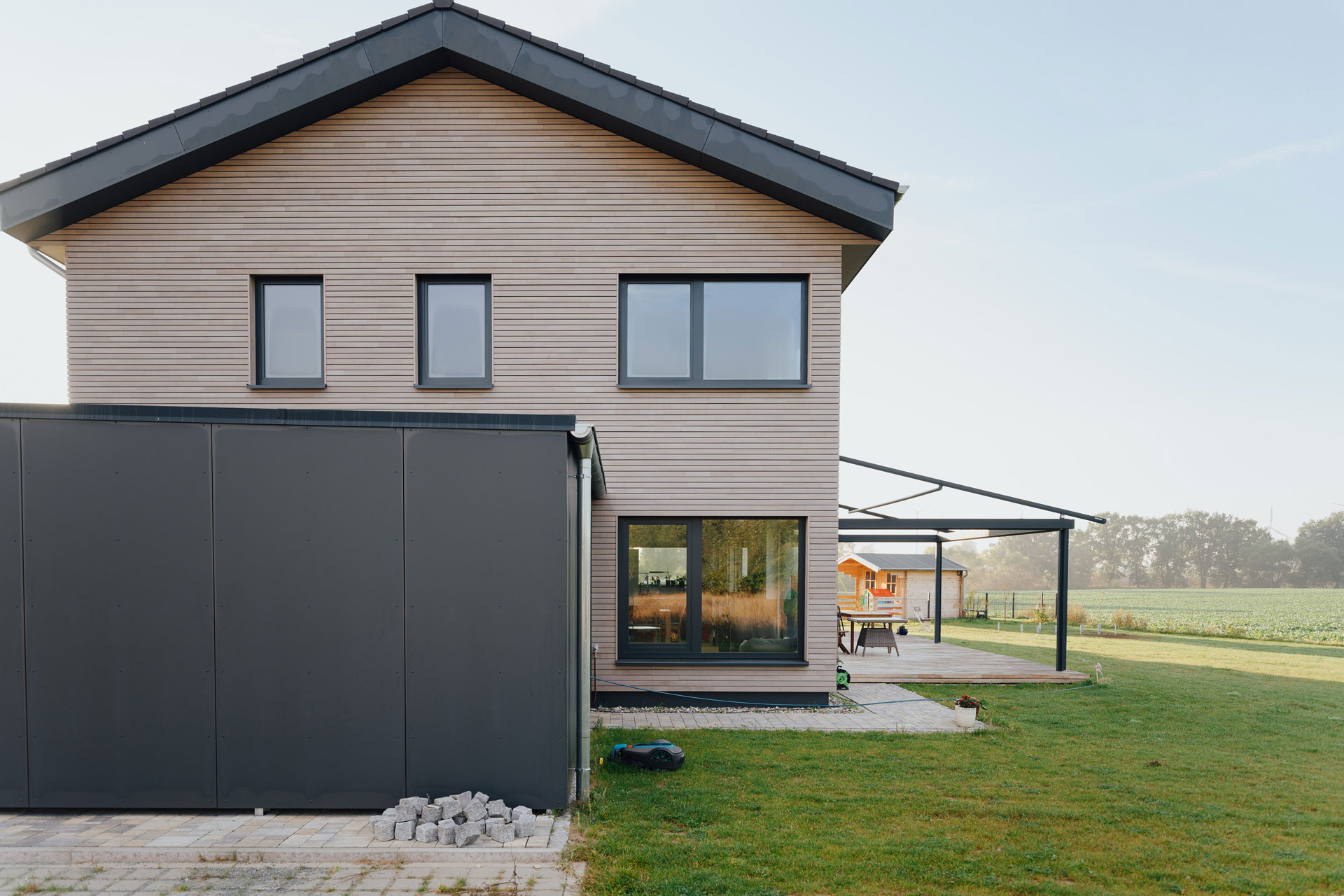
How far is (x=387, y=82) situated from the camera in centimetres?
784

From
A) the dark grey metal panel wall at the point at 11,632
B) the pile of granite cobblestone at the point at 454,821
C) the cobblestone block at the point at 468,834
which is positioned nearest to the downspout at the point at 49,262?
the dark grey metal panel wall at the point at 11,632

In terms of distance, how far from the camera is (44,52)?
9.68 meters

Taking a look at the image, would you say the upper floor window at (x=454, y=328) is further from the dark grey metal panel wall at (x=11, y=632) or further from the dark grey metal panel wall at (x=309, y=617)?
the dark grey metal panel wall at (x=11, y=632)

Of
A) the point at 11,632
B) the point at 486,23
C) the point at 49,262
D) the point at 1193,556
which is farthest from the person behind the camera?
the point at 1193,556

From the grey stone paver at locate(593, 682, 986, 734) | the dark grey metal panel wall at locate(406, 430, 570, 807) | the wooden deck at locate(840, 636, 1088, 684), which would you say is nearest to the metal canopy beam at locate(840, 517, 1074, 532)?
the wooden deck at locate(840, 636, 1088, 684)

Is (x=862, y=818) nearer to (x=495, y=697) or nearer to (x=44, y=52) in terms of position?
(x=495, y=697)

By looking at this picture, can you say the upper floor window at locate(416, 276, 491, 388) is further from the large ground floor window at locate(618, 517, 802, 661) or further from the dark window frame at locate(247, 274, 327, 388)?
the large ground floor window at locate(618, 517, 802, 661)

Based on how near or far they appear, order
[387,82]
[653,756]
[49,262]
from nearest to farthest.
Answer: [653,756]
[387,82]
[49,262]

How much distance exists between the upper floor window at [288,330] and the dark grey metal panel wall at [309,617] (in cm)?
387

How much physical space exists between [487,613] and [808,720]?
173 inches

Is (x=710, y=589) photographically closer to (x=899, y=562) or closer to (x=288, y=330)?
(x=288, y=330)

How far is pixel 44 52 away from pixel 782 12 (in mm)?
12118

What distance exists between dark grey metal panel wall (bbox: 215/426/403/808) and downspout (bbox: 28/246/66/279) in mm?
6458

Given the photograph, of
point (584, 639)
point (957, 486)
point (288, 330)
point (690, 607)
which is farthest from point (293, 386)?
point (957, 486)
